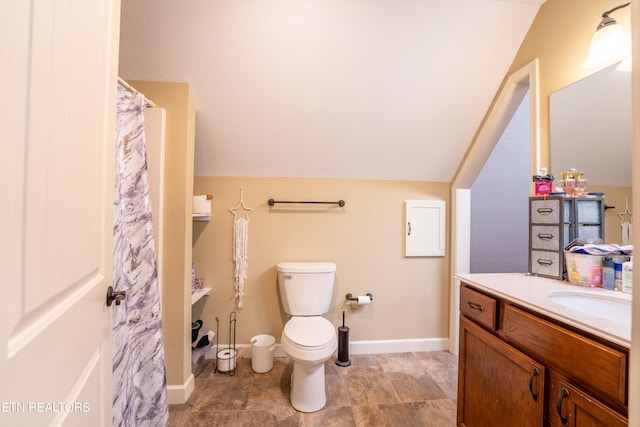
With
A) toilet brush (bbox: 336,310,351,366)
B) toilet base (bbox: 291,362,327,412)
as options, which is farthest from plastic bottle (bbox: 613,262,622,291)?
toilet brush (bbox: 336,310,351,366)

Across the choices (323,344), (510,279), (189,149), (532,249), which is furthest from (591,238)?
(189,149)

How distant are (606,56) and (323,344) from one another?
6.06 feet

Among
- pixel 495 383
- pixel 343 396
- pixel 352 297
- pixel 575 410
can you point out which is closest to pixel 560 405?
pixel 575 410

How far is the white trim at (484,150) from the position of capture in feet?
4.90

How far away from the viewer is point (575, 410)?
774mm

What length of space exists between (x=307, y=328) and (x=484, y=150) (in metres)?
1.79

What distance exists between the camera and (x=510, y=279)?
125 centimetres

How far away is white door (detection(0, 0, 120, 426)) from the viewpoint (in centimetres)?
38

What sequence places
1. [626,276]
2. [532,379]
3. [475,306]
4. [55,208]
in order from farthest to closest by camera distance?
1. [475,306]
2. [626,276]
3. [532,379]
4. [55,208]

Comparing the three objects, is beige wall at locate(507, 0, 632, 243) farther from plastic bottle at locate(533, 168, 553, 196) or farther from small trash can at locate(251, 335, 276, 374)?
small trash can at locate(251, 335, 276, 374)

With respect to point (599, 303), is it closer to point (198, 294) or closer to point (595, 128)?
point (595, 128)

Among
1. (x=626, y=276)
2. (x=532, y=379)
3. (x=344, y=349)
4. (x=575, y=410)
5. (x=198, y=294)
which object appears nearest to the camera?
(x=575, y=410)

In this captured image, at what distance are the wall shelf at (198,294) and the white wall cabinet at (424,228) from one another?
161cm

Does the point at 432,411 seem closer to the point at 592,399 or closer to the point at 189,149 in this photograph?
the point at 592,399
